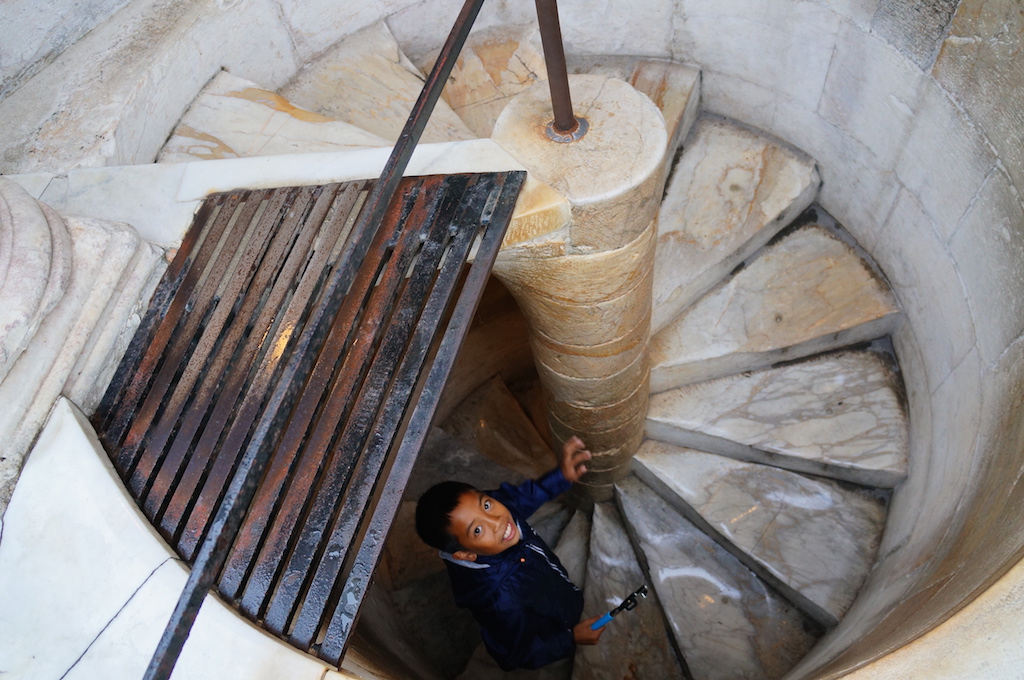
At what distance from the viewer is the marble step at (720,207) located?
3541mm

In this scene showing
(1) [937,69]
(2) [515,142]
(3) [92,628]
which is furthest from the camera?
(1) [937,69]

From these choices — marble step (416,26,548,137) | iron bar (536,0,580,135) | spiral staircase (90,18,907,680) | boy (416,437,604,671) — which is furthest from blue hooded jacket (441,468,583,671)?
marble step (416,26,548,137)

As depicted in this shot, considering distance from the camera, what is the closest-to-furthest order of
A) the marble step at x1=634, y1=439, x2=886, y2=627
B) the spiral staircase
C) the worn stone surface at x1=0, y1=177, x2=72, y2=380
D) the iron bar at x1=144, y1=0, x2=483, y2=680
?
the iron bar at x1=144, y1=0, x2=483, y2=680, the worn stone surface at x1=0, y1=177, x2=72, y2=380, the marble step at x1=634, y1=439, x2=886, y2=627, the spiral staircase

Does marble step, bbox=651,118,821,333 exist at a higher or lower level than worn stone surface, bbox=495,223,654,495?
higher

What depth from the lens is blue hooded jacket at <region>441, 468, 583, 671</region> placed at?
113 inches

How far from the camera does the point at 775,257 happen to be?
3688 millimetres

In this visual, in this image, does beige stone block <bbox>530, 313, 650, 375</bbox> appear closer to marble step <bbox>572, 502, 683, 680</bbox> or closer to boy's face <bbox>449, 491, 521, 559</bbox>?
boy's face <bbox>449, 491, 521, 559</bbox>

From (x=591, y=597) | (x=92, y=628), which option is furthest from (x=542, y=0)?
(x=591, y=597)

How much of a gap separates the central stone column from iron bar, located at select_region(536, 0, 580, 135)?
0.21 feet

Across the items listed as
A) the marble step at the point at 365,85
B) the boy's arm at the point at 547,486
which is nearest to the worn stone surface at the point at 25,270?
the marble step at the point at 365,85

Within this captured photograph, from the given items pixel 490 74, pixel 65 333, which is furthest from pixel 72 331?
pixel 490 74

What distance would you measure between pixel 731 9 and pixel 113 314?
9.58ft

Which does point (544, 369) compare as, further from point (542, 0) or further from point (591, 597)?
point (542, 0)

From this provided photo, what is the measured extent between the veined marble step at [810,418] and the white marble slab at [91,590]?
251 cm
